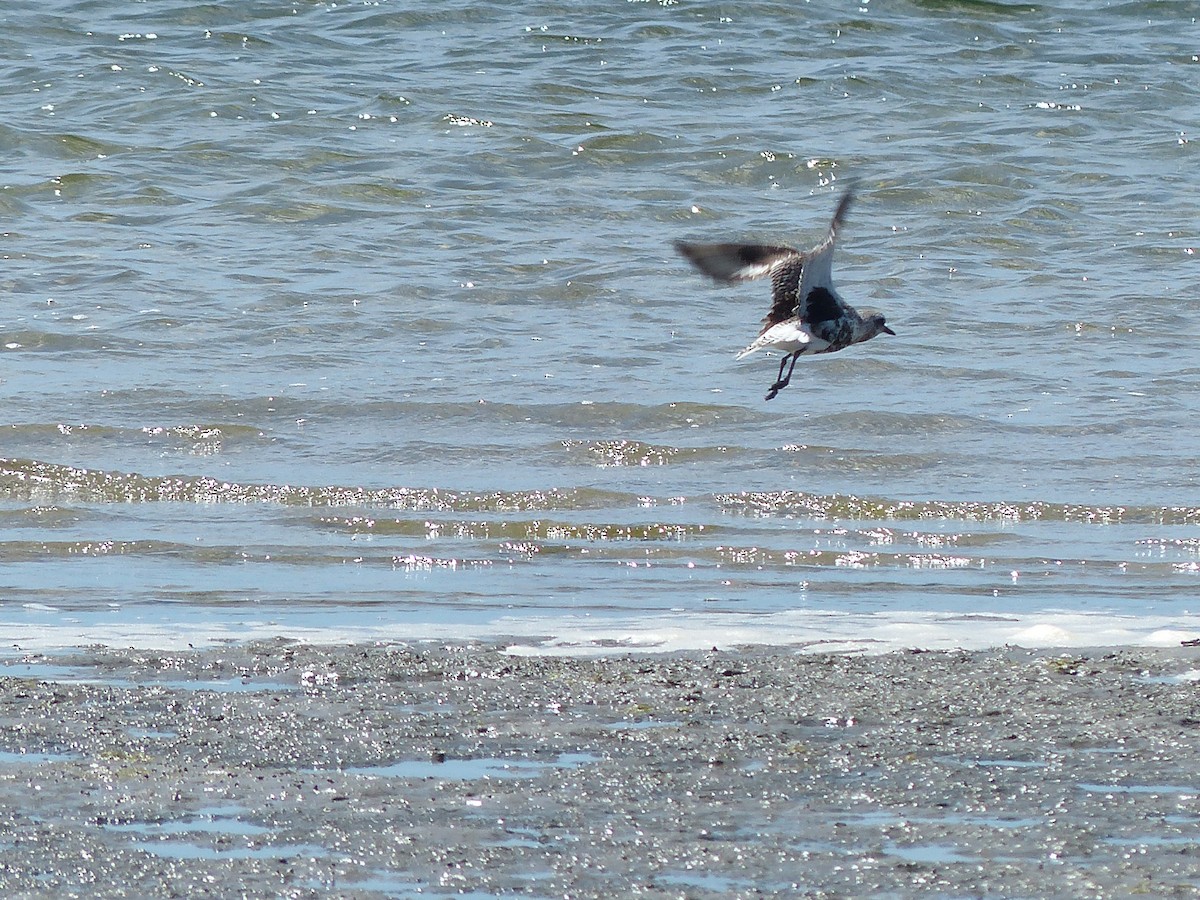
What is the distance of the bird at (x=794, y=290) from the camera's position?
758cm

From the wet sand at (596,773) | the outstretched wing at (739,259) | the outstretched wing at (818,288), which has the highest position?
the outstretched wing at (739,259)

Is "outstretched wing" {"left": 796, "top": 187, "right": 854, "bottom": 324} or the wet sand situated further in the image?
"outstretched wing" {"left": 796, "top": 187, "right": 854, "bottom": 324}

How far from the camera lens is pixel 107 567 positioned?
7637 millimetres

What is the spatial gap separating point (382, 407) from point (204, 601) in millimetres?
4035

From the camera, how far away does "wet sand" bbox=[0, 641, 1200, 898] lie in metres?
3.98

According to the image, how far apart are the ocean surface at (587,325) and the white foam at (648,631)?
0.03 m

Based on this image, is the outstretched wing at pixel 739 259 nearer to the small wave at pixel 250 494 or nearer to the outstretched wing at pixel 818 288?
the outstretched wing at pixel 818 288

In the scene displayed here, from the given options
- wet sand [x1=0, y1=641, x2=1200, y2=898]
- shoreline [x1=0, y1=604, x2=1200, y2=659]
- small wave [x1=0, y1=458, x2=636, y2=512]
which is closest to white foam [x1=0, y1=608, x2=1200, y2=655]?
shoreline [x1=0, y1=604, x2=1200, y2=659]

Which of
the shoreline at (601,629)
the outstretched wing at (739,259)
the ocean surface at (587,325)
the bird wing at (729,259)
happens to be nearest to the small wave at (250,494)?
the ocean surface at (587,325)

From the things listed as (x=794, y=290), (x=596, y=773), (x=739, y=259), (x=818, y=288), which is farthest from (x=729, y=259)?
(x=596, y=773)

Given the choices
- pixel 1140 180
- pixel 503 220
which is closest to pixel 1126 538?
pixel 503 220

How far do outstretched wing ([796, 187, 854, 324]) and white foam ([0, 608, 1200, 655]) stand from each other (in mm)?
1750

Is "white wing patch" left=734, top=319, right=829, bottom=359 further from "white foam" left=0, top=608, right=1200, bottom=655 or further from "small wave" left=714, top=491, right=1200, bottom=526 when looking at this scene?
"white foam" left=0, top=608, right=1200, bottom=655

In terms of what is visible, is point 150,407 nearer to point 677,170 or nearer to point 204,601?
point 204,601
